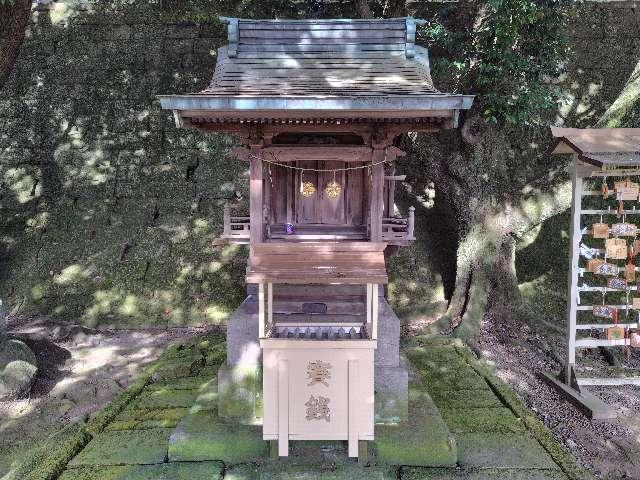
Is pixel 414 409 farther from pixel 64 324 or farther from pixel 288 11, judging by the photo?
pixel 288 11

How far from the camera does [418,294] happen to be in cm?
997

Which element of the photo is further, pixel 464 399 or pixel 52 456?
pixel 464 399

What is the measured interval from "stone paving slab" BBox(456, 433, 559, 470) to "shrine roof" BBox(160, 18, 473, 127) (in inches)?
139

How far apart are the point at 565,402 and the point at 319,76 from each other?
214 inches

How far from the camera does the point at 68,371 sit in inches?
305

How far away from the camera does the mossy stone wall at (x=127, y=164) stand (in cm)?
994

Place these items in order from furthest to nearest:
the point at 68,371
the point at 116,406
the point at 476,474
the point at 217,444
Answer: the point at 68,371
the point at 116,406
the point at 217,444
the point at 476,474

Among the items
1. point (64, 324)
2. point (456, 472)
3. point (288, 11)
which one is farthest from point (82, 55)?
point (456, 472)

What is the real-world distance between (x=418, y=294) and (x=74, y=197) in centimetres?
812

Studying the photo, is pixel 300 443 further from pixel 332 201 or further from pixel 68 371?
pixel 68 371

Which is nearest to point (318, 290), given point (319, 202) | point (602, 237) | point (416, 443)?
point (319, 202)

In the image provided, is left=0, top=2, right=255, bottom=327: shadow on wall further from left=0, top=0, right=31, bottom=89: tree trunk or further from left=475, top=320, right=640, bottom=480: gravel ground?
left=475, top=320, right=640, bottom=480: gravel ground

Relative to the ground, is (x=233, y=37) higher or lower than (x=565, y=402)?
higher

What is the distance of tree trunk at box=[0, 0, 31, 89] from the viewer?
7160 mm
